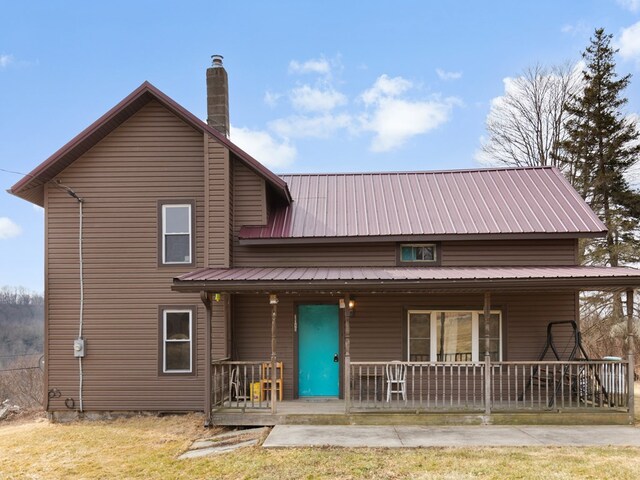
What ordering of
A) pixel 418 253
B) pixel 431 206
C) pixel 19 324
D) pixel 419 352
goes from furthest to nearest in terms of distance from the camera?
pixel 19 324 < pixel 431 206 < pixel 418 253 < pixel 419 352

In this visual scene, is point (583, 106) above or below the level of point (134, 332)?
above

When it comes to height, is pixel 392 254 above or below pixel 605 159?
below

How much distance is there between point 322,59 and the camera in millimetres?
23297

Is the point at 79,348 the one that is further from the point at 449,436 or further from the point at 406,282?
the point at 449,436

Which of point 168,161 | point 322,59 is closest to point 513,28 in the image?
point 322,59

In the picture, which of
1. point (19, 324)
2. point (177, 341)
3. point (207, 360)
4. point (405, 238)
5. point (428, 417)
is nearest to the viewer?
point (428, 417)

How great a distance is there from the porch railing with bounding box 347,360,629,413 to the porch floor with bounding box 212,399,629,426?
0.11 meters

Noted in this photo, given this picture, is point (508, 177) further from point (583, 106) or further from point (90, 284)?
point (583, 106)

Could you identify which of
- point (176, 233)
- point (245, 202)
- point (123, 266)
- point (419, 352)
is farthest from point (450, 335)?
point (123, 266)

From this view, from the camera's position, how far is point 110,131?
12.0 metres

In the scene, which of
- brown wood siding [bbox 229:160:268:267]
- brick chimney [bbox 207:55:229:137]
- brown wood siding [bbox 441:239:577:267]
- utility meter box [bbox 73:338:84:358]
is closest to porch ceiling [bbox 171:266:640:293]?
brown wood siding [bbox 441:239:577:267]

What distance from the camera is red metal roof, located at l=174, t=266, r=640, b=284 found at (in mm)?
10055

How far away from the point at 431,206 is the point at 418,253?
144cm

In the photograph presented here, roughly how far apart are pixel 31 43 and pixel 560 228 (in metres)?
20.1
